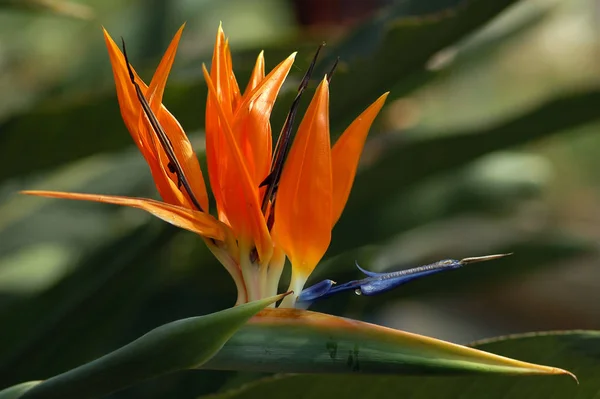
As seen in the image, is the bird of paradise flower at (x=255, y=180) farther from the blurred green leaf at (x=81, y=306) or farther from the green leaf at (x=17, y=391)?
the blurred green leaf at (x=81, y=306)

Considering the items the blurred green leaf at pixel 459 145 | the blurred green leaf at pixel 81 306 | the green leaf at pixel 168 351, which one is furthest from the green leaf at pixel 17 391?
the blurred green leaf at pixel 459 145

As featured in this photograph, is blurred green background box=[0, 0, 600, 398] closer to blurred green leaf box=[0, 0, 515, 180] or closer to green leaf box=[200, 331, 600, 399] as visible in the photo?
blurred green leaf box=[0, 0, 515, 180]

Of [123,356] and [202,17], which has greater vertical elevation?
[202,17]

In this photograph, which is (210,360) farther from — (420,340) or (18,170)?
(18,170)

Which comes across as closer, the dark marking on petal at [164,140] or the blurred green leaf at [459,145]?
the dark marking on petal at [164,140]

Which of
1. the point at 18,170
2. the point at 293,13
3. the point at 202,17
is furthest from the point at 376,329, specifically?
the point at 293,13

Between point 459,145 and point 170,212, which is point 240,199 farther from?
point 459,145
